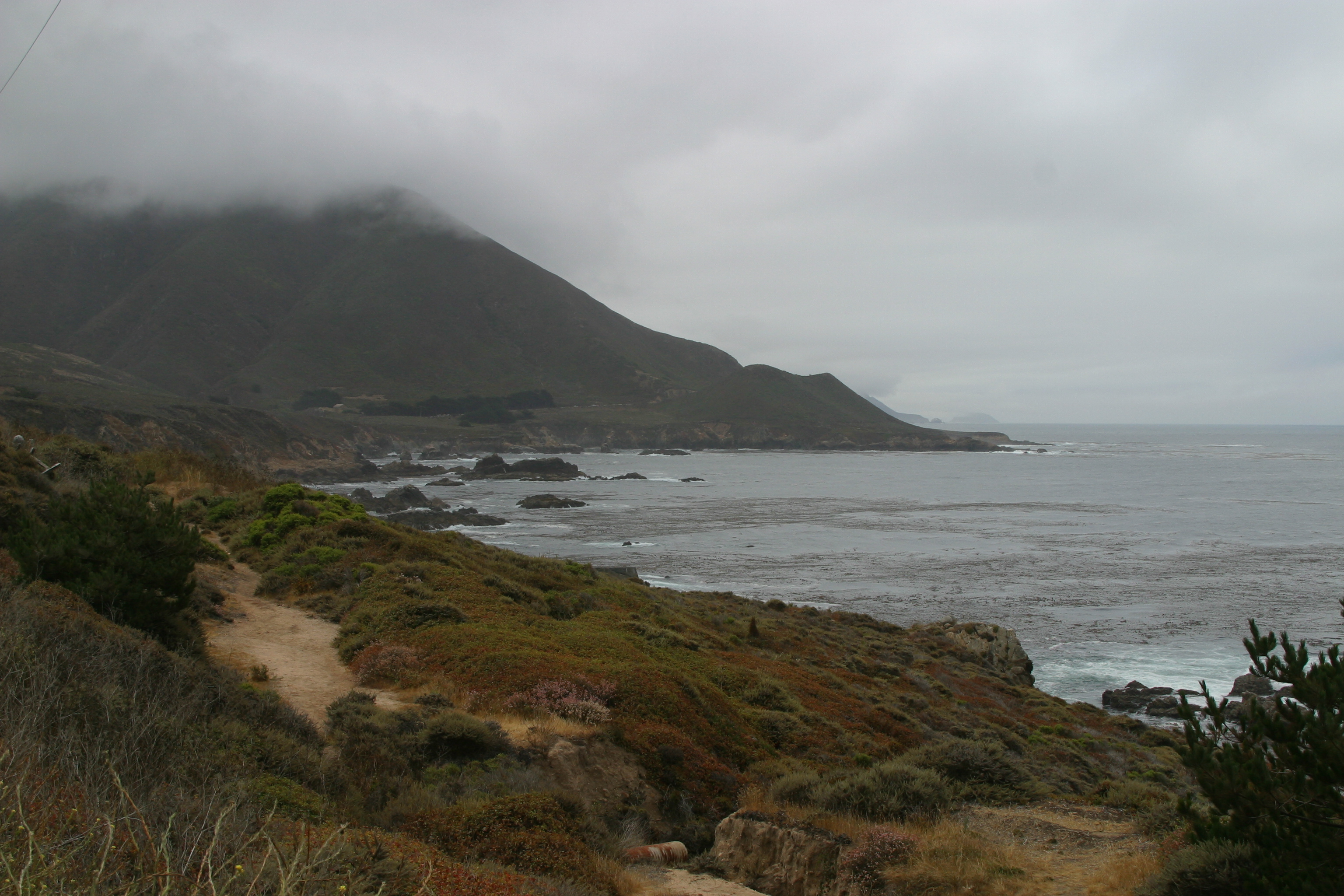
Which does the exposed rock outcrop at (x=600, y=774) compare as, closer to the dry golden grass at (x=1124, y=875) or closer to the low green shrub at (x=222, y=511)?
the dry golden grass at (x=1124, y=875)

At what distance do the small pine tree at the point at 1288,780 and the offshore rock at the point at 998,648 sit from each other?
697 inches

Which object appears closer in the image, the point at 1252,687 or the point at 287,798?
the point at 287,798

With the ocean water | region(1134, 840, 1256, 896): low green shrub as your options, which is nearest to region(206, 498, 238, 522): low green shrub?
the ocean water

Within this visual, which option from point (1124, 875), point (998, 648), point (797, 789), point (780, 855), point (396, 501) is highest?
point (1124, 875)

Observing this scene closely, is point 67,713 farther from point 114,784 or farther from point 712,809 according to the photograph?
point 712,809

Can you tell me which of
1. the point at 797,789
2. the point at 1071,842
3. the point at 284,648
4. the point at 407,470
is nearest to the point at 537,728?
the point at 797,789

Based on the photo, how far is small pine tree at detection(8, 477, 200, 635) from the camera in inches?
354

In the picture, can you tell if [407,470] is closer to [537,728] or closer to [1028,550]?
[1028,550]

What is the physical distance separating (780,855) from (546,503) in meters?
56.4

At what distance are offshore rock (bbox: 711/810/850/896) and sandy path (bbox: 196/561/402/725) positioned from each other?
443 centimetres

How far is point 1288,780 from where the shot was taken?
4.88m

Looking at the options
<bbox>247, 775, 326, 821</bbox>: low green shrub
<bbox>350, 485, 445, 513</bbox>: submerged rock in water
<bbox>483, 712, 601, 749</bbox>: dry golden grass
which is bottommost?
<bbox>350, 485, 445, 513</bbox>: submerged rock in water

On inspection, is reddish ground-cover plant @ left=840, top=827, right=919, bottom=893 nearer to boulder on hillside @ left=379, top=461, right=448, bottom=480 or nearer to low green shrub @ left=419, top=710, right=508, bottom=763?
low green shrub @ left=419, top=710, right=508, bottom=763

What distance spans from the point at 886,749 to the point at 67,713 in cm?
1058
